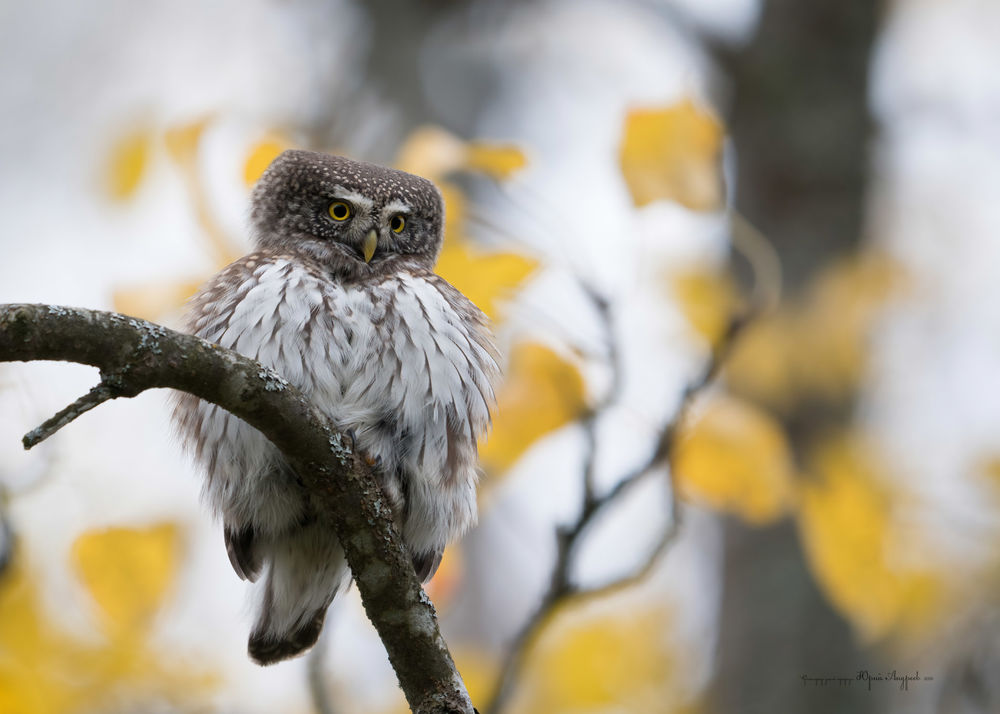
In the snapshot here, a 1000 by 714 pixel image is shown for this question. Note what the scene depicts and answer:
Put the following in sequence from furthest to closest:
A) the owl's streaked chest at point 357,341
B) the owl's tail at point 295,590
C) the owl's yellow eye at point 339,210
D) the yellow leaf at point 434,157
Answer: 1. the owl's yellow eye at point 339,210
2. the yellow leaf at point 434,157
3. the owl's tail at point 295,590
4. the owl's streaked chest at point 357,341

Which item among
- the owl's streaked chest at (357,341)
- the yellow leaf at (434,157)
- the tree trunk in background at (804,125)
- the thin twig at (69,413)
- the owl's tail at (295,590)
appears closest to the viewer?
the thin twig at (69,413)

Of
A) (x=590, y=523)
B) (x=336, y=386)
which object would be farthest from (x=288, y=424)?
(x=590, y=523)

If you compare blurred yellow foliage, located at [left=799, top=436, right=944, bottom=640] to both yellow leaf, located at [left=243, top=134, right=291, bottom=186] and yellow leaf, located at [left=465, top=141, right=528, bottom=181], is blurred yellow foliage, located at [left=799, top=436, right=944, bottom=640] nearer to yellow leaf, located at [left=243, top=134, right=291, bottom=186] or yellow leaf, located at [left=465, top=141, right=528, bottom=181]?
yellow leaf, located at [left=465, top=141, right=528, bottom=181]

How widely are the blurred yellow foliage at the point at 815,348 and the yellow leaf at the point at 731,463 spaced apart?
143 centimetres

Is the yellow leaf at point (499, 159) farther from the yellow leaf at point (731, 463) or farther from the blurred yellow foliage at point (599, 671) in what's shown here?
the blurred yellow foliage at point (599, 671)

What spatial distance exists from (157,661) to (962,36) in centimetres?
631

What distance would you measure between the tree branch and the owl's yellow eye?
1.44 meters

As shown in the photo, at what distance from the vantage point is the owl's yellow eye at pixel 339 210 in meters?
3.69

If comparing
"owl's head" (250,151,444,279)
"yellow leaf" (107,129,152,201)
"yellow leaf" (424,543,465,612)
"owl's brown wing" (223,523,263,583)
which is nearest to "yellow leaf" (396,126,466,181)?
"owl's head" (250,151,444,279)

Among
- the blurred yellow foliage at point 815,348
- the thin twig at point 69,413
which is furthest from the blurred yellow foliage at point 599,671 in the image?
the thin twig at point 69,413

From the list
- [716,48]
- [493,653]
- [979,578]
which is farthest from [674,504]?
[493,653]

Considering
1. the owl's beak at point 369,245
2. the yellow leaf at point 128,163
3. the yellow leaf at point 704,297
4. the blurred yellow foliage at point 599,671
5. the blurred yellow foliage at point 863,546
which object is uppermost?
the yellow leaf at point 128,163

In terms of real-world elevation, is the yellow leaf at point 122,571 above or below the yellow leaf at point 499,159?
below

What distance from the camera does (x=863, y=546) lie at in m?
3.58
